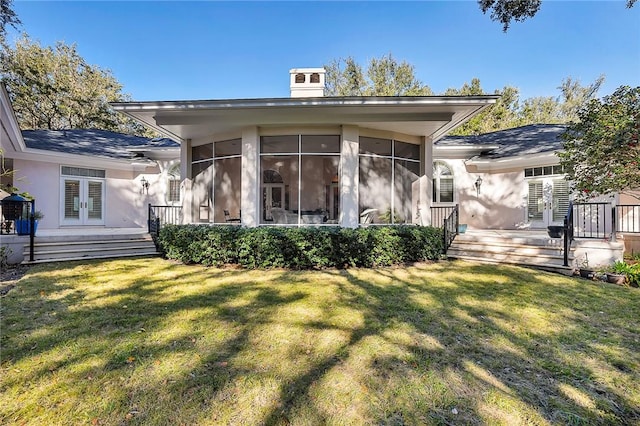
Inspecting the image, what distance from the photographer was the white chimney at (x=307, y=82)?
10.9m

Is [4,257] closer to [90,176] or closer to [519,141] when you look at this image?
[90,176]

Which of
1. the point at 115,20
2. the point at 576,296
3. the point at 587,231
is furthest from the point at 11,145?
the point at 587,231

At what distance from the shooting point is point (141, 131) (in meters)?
27.1

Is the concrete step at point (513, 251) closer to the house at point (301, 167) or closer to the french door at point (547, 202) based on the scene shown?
the house at point (301, 167)

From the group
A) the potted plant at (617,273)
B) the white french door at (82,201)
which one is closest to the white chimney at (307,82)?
the white french door at (82,201)

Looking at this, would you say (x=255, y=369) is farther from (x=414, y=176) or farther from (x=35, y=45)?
(x=35, y=45)

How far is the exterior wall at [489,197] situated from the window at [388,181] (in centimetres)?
415

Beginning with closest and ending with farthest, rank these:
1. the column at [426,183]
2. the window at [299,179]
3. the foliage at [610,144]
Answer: the foliage at [610,144] < the window at [299,179] < the column at [426,183]

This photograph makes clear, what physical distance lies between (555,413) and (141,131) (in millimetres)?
31772

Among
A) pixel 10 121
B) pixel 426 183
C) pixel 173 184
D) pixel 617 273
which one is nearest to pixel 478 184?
pixel 426 183

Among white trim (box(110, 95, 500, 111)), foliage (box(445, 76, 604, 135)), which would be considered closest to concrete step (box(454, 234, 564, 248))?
white trim (box(110, 95, 500, 111))

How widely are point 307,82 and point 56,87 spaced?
20710mm

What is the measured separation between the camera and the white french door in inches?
459

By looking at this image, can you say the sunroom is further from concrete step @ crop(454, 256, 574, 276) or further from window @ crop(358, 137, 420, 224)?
concrete step @ crop(454, 256, 574, 276)
